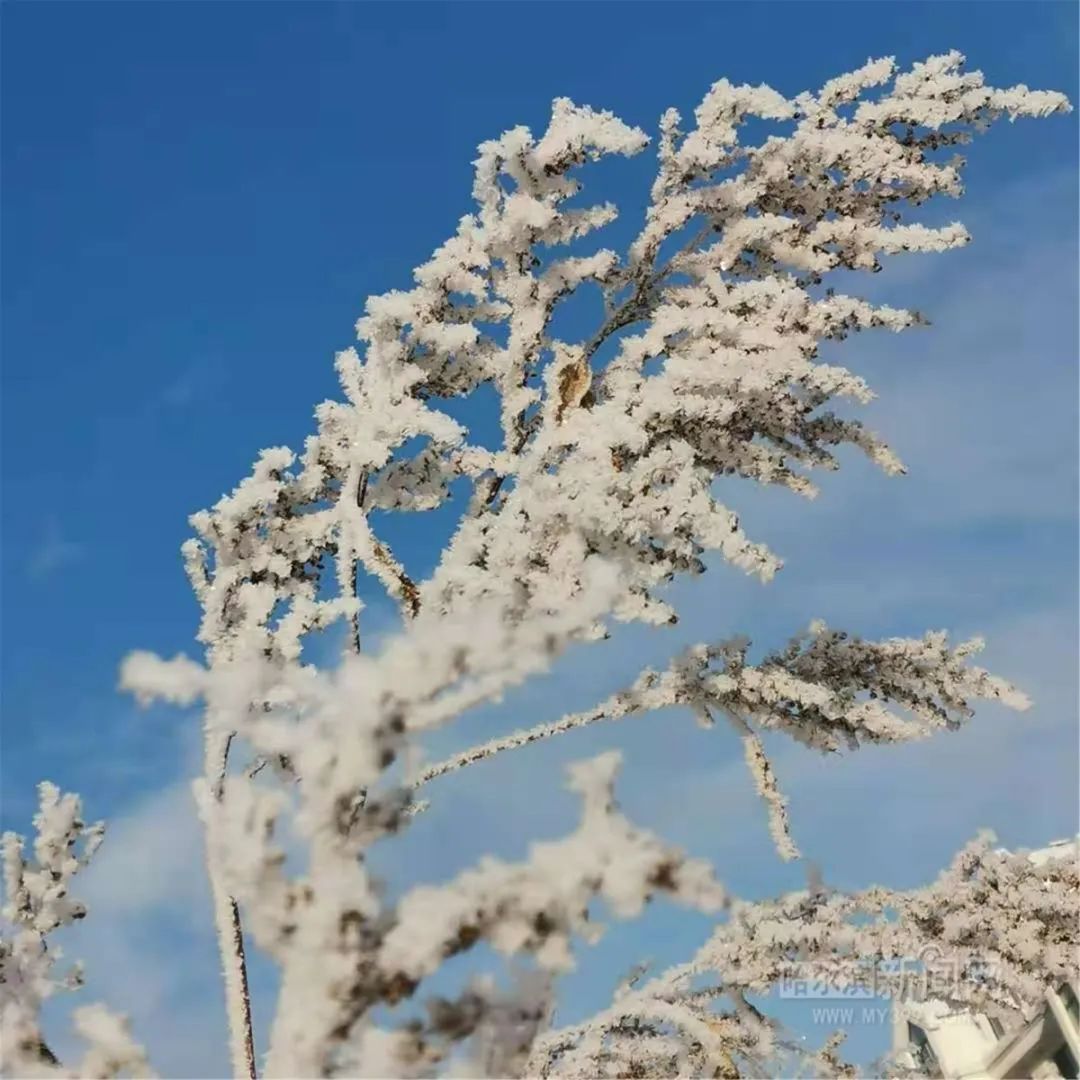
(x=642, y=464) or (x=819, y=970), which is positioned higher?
(x=642, y=464)

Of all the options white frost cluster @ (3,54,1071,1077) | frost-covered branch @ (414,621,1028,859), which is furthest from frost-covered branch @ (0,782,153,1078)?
frost-covered branch @ (414,621,1028,859)

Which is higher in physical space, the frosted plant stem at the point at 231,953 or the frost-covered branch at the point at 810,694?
the frost-covered branch at the point at 810,694

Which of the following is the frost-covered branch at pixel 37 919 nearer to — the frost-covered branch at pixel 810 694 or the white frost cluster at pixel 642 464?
the white frost cluster at pixel 642 464

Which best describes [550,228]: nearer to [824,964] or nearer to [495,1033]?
[824,964]

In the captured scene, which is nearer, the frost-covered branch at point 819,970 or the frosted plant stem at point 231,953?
the frosted plant stem at point 231,953

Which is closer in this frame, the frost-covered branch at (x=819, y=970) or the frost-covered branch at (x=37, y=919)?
the frost-covered branch at (x=37, y=919)

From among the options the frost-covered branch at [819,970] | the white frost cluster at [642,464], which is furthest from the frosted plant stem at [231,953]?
the frost-covered branch at [819,970]

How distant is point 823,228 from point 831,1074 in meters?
5.91

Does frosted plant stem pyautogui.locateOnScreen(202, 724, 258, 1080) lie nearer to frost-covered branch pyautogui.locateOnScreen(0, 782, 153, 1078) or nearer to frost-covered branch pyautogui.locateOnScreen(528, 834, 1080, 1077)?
frost-covered branch pyautogui.locateOnScreen(0, 782, 153, 1078)

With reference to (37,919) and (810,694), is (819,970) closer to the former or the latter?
(810,694)

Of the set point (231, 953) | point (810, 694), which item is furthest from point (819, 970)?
point (231, 953)

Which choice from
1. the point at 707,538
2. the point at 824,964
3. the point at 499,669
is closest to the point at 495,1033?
the point at 499,669

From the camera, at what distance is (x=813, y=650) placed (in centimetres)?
707

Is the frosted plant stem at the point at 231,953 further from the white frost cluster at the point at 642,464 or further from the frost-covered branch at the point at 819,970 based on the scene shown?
the frost-covered branch at the point at 819,970
